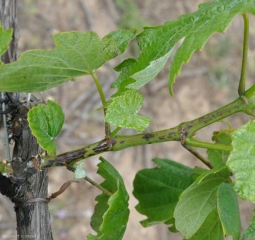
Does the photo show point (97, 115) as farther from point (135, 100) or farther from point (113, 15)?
point (135, 100)

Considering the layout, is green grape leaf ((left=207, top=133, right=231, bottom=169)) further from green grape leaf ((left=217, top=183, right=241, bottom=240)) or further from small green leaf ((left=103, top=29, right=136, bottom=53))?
small green leaf ((left=103, top=29, right=136, bottom=53))

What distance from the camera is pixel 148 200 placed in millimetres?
1087

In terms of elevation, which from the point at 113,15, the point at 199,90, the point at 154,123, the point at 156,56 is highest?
the point at 113,15

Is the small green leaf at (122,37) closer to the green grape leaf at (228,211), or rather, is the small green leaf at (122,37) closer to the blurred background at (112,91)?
the green grape leaf at (228,211)

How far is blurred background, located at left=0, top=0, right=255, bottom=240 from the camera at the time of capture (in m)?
2.57

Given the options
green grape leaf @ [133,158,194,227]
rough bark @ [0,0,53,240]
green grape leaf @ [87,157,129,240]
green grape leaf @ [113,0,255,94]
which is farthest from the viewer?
green grape leaf @ [133,158,194,227]

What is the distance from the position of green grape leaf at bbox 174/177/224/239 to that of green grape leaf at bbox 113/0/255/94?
0.77ft

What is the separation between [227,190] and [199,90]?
2340 mm

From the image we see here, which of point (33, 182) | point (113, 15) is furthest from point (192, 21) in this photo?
point (113, 15)

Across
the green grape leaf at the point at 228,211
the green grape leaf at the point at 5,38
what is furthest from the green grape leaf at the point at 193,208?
the green grape leaf at the point at 5,38

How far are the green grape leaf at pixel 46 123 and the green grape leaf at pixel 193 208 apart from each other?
26 cm

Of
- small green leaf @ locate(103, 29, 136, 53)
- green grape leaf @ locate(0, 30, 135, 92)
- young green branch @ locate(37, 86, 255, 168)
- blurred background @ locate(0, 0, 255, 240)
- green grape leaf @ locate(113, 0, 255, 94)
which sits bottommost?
young green branch @ locate(37, 86, 255, 168)

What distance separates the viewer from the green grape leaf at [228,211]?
0.82 m

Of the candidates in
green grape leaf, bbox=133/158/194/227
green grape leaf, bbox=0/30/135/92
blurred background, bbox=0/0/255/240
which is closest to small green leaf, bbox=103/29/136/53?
green grape leaf, bbox=0/30/135/92
